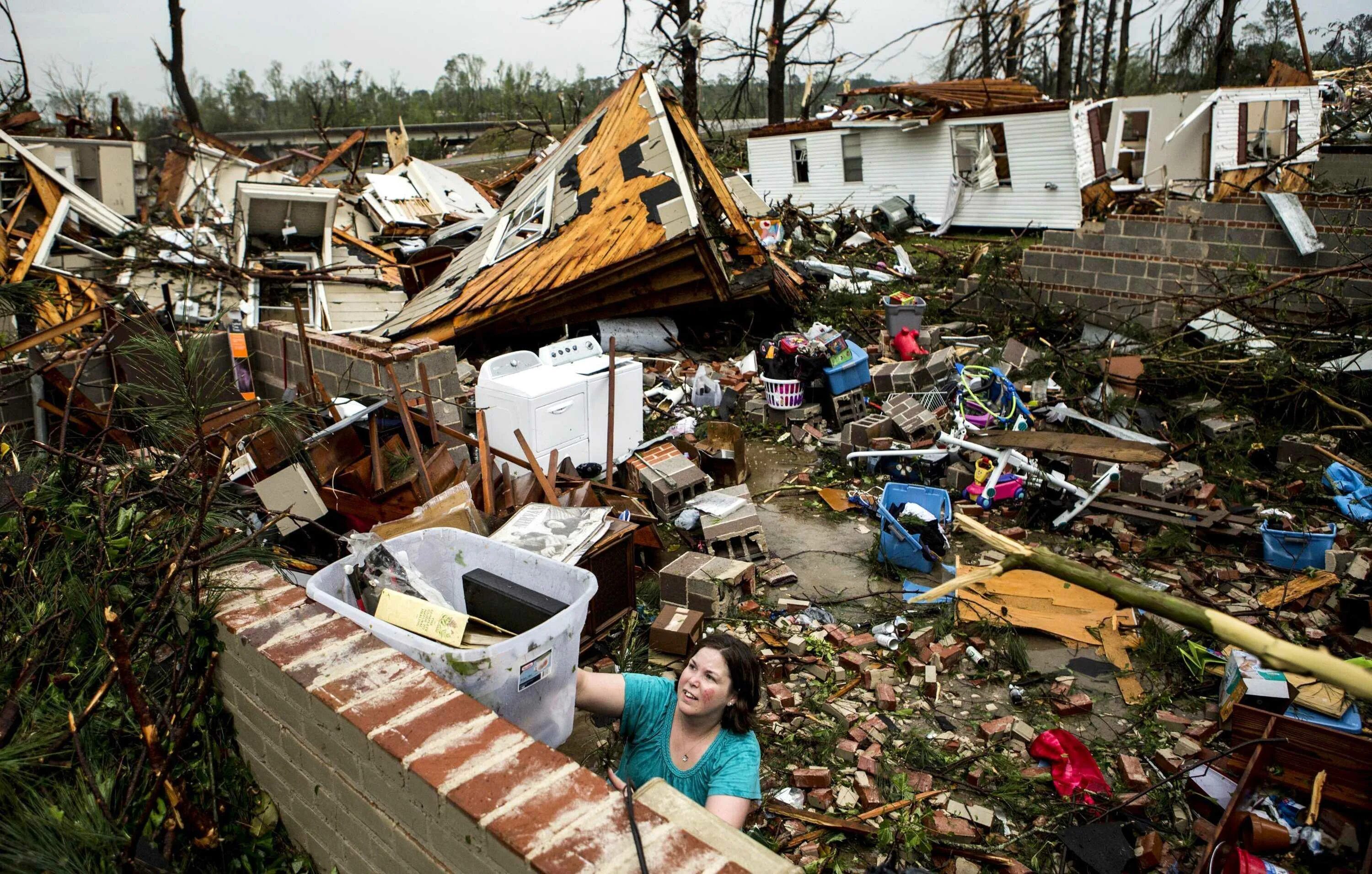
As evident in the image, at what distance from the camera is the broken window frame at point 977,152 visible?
16.4 metres

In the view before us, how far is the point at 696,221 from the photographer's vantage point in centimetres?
824

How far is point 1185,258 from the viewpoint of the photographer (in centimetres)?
858

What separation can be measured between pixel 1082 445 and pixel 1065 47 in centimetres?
2205

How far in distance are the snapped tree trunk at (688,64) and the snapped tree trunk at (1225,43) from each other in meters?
13.1

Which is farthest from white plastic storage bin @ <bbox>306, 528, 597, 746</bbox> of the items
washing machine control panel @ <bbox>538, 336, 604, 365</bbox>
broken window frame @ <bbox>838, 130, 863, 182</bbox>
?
broken window frame @ <bbox>838, 130, 863, 182</bbox>

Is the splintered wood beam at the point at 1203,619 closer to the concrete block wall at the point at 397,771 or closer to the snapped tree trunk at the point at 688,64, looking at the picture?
the concrete block wall at the point at 397,771

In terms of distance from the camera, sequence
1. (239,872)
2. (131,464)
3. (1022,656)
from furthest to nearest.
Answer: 1. (1022,656)
2. (131,464)
3. (239,872)

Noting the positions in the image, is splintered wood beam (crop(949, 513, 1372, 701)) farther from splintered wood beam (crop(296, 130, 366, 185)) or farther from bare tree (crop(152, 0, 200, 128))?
bare tree (crop(152, 0, 200, 128))

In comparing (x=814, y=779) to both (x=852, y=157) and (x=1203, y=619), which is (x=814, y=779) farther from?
(x=852, y=157)

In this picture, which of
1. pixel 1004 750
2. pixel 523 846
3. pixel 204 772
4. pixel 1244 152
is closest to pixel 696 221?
pixel 1004 750

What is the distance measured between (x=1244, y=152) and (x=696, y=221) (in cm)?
1343

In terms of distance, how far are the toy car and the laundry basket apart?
199 centimetres

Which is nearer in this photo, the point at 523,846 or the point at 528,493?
the point at 523,846

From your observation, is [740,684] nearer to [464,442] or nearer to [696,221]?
[464,442]
